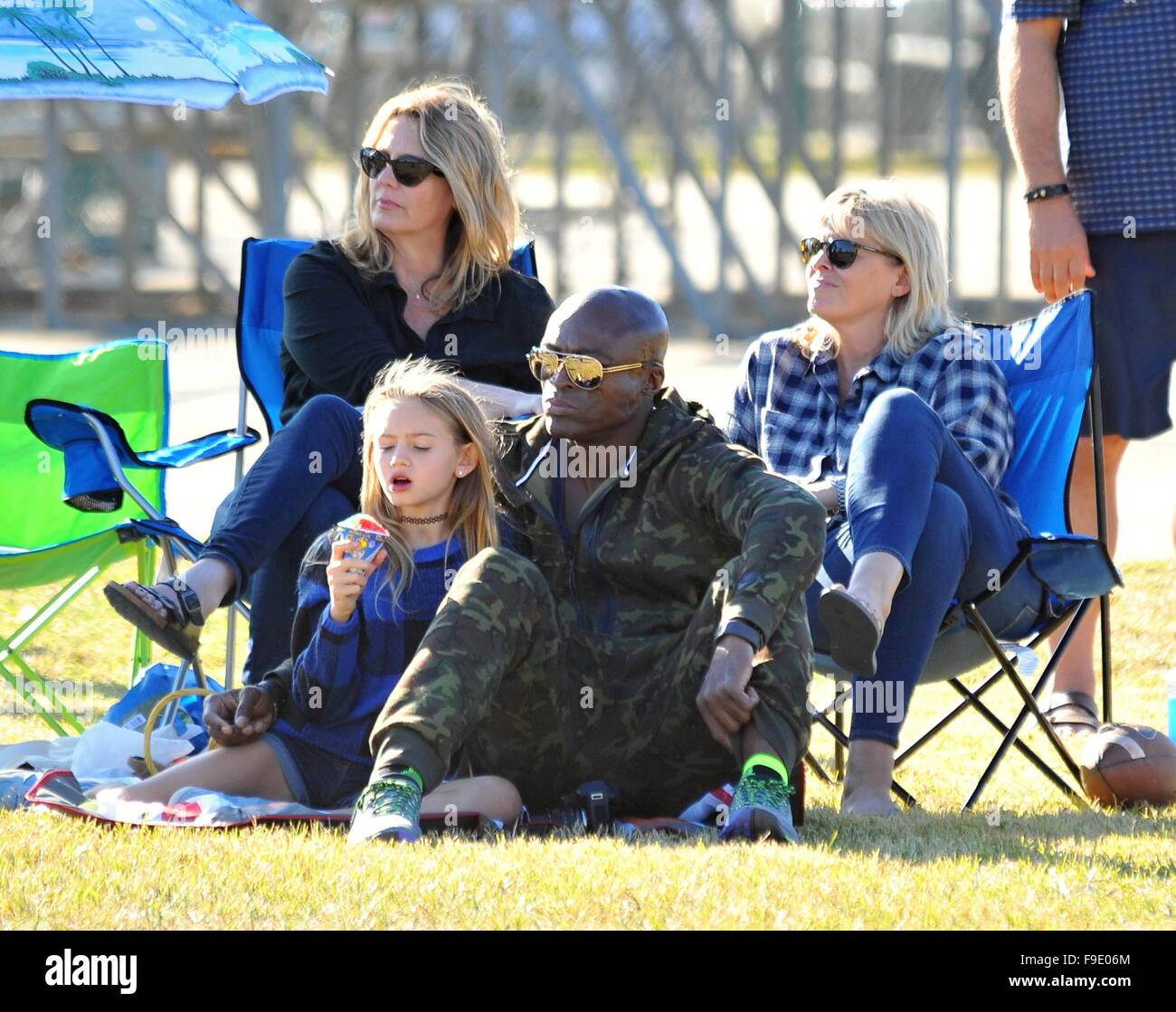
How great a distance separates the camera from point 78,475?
4527 millimetres

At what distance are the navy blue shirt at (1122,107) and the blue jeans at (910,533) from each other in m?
0.98

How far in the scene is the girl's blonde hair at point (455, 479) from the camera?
375cm

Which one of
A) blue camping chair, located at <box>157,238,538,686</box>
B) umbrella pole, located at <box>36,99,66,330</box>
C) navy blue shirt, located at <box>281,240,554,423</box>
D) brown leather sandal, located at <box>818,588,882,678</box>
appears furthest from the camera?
umbrella pole, located at <box>36,99,66,330</box>

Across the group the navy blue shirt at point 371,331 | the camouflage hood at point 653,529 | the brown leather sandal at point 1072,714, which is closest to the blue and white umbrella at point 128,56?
the navy blue shirt at point 371,331

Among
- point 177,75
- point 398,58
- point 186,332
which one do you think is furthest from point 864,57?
point 177,75

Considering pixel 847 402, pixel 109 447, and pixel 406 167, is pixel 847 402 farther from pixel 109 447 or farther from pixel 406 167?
pixel 109 447

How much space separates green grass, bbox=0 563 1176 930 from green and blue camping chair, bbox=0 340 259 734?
119 cm

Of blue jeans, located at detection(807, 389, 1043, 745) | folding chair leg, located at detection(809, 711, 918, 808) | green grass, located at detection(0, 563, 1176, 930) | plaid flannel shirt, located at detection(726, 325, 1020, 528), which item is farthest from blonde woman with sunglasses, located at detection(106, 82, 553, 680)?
green grass, located at detection(0, 563, 1176, 930)

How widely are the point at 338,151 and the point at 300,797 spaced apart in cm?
1184

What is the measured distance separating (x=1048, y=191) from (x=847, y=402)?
71cm

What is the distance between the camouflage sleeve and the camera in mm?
3311

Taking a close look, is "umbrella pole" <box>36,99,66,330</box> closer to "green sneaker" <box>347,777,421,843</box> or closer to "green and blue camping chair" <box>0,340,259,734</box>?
"green and blue camping chair" <box>0,340,259,734</box>

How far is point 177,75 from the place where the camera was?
4.62 meters

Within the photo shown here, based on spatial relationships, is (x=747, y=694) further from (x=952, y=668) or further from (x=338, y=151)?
(x=338, y=151)
